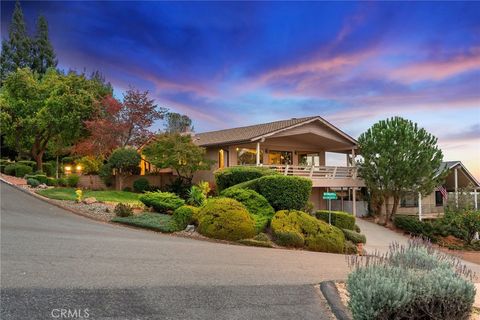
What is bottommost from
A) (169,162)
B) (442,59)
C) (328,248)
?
(328,248)

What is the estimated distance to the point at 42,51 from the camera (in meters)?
50.2

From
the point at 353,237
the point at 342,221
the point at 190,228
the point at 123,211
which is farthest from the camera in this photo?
the point at 342,221

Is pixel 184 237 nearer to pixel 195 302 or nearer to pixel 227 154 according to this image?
pixel 195 302

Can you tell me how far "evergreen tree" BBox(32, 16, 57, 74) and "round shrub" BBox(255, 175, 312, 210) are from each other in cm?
4209

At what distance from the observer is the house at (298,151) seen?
25359 mm

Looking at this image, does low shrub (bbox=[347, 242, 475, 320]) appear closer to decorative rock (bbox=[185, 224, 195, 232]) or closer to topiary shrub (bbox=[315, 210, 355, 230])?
decorative rock (bbox=[185, 224, 195, 232])

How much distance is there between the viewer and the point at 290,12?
43.0 feet

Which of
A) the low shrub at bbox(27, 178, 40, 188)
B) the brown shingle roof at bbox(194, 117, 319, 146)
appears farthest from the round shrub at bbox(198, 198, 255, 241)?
the low shrub at bbox(27, 178, 40, 188)

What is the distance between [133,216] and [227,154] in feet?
39.1

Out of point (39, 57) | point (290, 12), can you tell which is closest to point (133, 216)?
point (290, 12)

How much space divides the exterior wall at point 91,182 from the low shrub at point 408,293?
24.4 meters

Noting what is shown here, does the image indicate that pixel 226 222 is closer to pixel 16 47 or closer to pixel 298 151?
pixel 298 151

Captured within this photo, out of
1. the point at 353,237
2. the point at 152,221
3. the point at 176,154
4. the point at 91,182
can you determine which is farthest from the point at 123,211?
the point at 91,182

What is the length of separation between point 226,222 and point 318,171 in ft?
40.2
